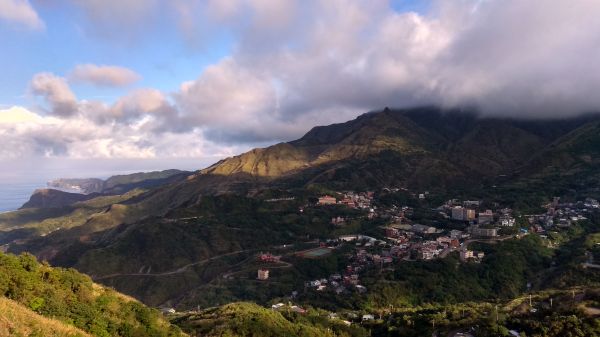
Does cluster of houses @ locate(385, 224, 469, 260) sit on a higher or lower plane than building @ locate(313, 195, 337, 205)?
lower

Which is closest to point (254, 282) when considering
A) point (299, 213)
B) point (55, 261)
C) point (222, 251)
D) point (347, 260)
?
point (347, 260)

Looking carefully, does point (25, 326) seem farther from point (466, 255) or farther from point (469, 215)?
point (469, 215)

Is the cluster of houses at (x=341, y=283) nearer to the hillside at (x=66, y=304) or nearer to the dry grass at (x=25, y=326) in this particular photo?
the hillside at (x=66, y=304)

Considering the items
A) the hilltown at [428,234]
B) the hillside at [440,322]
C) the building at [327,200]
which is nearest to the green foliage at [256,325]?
the hillside at [440,322]

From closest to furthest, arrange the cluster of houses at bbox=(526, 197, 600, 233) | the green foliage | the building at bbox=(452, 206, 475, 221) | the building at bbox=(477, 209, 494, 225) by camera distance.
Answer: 1. the green foliage
2. the cluster of houses at bbox=(526, 197, 600, 233)
3. the building at bbox=(477, 209, 494, 225)
4. the building at bbox=(452, 206, 475, 221)

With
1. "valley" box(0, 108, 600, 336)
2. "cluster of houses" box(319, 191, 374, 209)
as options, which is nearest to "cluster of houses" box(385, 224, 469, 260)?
"valley" box(0, 108, 600, 336)

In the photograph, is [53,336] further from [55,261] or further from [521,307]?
[55,261]

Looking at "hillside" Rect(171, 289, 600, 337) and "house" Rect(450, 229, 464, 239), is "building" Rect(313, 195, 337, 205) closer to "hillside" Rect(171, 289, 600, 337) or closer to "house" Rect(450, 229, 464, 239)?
"house" Rect(450, 229, 464, 239)
